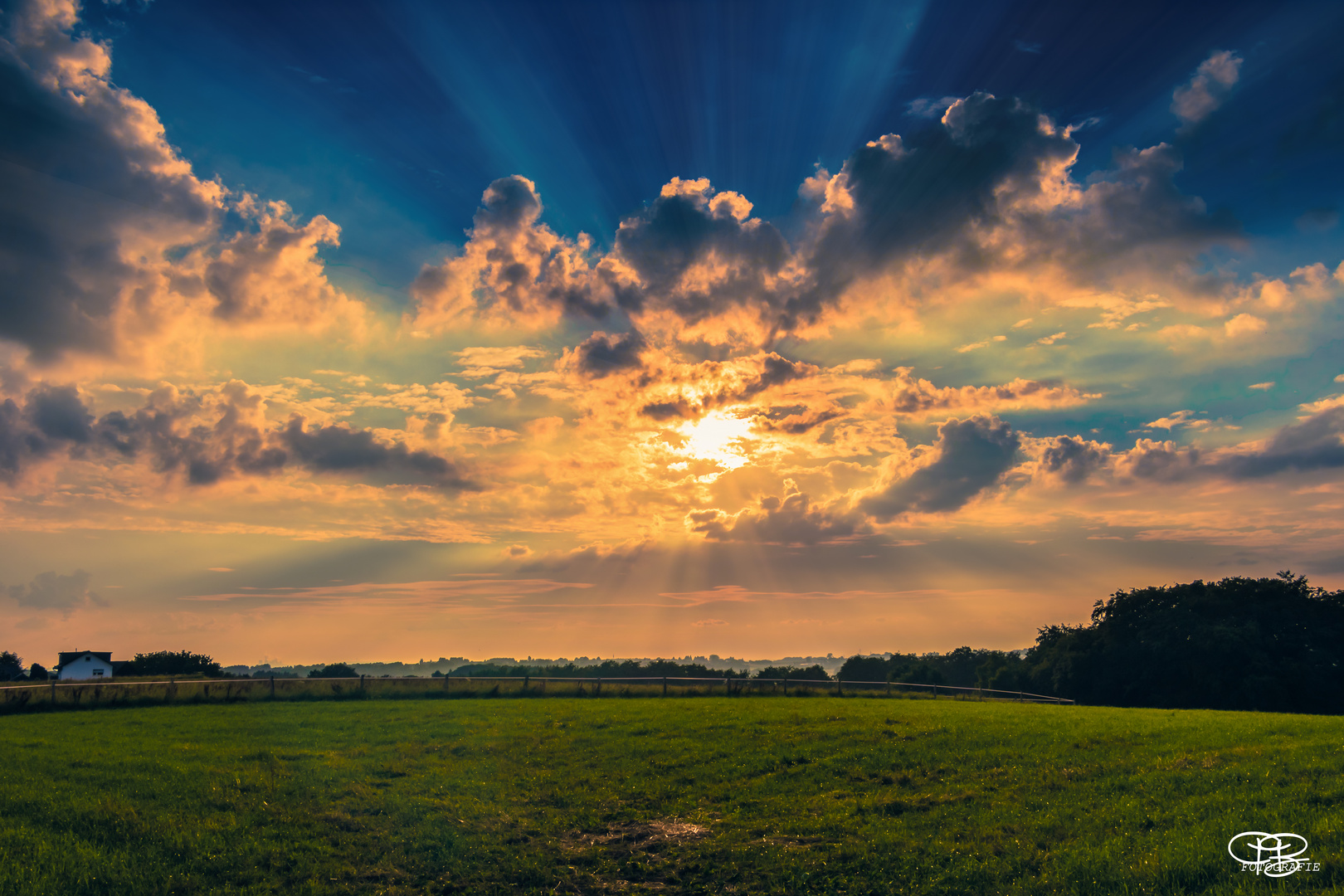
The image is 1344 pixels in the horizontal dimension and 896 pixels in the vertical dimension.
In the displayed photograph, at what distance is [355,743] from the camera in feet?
79.7

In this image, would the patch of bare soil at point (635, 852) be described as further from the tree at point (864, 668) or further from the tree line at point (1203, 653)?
the tree at point (864, 668)

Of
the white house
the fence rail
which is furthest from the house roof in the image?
the fence rail

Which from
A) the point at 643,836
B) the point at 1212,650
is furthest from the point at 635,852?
the point at 1212,650

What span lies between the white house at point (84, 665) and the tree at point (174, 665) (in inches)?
1299

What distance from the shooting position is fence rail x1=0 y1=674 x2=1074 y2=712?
129 feet

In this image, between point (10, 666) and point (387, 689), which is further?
point (10, 666)

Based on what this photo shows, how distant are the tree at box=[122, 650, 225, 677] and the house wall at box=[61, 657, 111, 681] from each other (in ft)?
106

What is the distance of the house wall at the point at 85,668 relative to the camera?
116 meters

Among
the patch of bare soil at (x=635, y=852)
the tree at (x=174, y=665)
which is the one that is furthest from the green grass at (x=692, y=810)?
the tree at (x=174, y=665)

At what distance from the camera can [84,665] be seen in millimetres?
118875

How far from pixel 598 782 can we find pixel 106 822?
34.3ft

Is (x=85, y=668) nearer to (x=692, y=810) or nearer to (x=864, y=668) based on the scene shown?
(x=864, y=668)

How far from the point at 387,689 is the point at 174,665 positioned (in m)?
64.5

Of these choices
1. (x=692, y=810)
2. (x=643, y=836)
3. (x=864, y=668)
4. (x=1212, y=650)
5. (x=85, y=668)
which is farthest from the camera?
(x=864, y=668)
